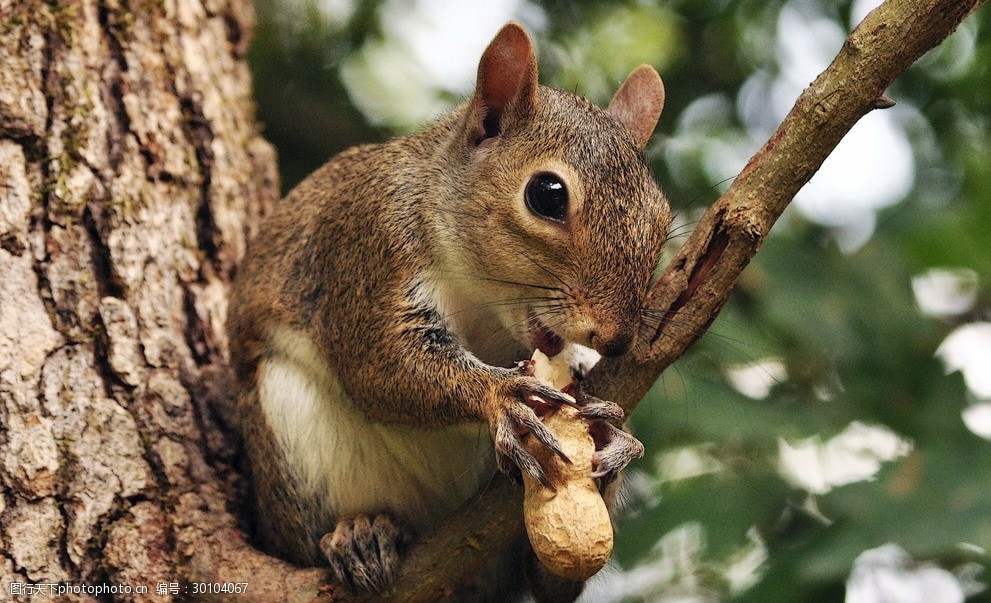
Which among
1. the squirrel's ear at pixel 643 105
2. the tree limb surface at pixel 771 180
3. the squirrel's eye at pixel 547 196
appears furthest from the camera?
the squirrel's ear at pixel 643 105

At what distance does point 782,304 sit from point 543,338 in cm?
121

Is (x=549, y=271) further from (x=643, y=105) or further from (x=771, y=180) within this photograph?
(x=643, y=105)

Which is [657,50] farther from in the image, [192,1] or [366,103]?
[192,1]

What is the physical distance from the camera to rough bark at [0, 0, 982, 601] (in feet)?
8.20

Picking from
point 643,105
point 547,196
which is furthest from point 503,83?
point 643,105

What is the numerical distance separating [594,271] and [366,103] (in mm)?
2853

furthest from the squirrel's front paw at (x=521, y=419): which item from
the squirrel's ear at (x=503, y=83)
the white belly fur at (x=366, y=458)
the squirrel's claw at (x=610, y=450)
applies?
the squirrel's ear at (x=503, y=83)

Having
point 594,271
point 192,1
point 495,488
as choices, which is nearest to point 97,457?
point 495,488

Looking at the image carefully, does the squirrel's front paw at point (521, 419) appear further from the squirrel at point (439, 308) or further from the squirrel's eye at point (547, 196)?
the squirrel's eye at point (547, 196)

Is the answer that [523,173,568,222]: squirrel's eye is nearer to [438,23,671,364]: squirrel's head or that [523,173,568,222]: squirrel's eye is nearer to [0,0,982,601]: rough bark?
[438,23,671,364]: squirrel's head

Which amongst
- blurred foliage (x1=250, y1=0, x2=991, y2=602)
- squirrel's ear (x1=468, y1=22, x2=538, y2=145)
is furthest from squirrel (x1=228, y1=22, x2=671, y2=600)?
blurred foliage (x1=250, y1=0, x2=991, y2=602)

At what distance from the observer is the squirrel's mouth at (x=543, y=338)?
9.41 feet

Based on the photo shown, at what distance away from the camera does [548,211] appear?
111 inches

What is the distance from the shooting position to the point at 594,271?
2.70 metres
